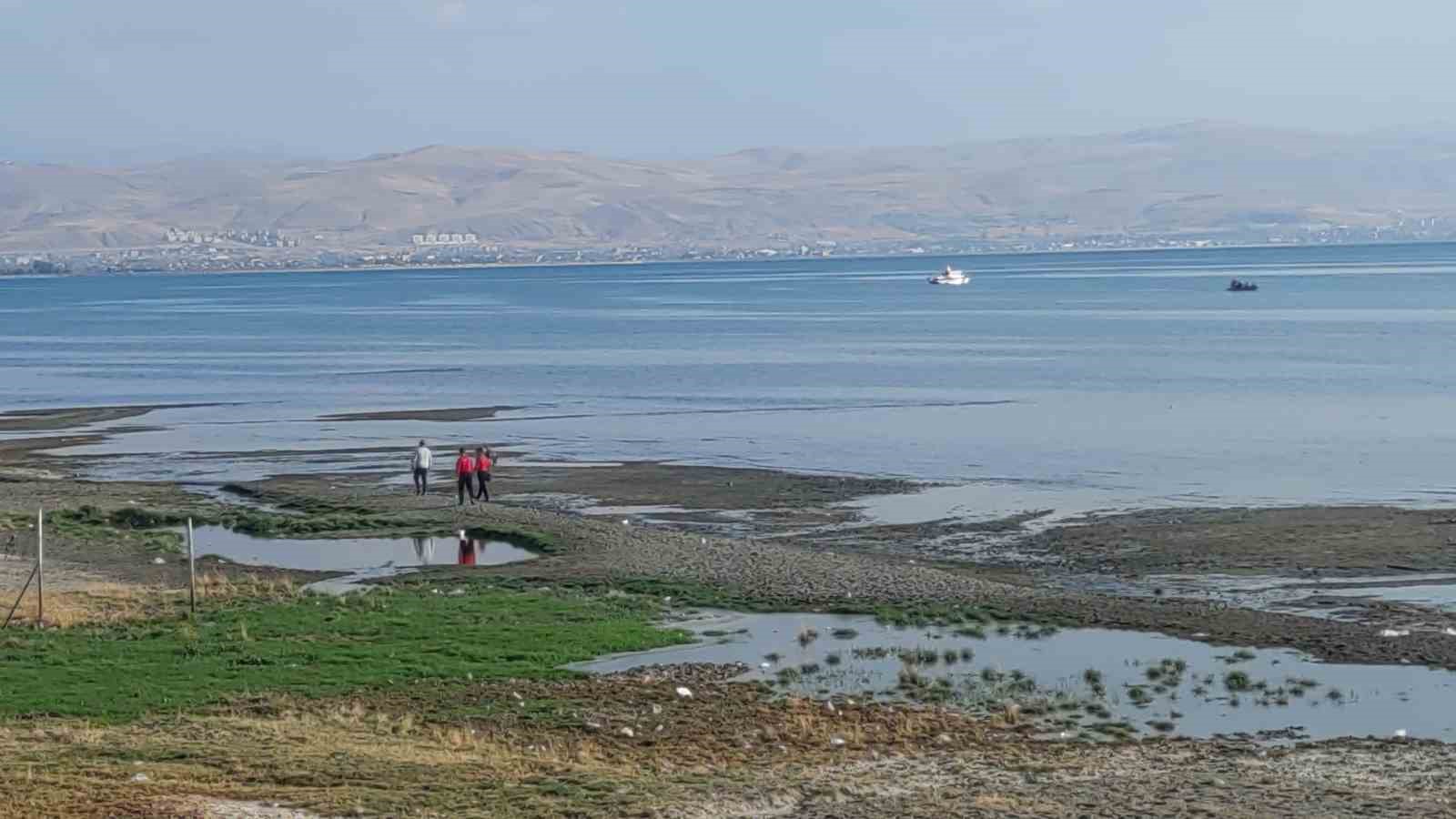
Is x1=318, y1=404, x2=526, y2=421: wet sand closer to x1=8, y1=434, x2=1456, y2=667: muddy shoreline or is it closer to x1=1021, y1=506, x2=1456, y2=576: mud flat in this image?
x1=8, y1=434, x2=1456, y2=667: muddy shoreline

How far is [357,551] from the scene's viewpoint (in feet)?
117

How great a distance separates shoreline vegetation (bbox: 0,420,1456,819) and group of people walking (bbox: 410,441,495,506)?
1.06 m

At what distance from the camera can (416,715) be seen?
2158cm

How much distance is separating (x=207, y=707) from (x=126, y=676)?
189 centimetres

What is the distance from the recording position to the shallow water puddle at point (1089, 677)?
21.8m

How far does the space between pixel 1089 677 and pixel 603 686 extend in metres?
5.67

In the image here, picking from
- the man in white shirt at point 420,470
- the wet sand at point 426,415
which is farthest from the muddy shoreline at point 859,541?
the wet sand at point 426,415

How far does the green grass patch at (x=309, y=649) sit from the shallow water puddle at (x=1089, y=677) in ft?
3.79

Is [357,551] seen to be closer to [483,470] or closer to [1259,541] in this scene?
[483,470]

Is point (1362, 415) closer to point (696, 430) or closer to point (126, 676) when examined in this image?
point (696, 430)

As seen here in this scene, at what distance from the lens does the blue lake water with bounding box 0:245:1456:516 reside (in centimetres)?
5031

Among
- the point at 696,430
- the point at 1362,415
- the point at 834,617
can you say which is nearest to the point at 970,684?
the point at 834,617

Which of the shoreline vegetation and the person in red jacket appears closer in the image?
the shoreline vegetation

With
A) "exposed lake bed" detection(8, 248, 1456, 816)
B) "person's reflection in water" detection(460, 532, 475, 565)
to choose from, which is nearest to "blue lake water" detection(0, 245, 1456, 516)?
"exposed lake bed" detection(8, 248, 1456, 816)
